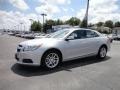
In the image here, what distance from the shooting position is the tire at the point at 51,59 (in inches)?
233

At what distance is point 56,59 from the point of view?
246 inches

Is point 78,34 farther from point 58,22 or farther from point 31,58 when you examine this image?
point 58,22

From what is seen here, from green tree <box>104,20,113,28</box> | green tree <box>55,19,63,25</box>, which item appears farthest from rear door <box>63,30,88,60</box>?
green tree <box>104,20,113,28</box>

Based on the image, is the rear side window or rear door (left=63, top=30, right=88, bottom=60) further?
the rear side window

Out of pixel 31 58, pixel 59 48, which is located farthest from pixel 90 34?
pixel 31 58

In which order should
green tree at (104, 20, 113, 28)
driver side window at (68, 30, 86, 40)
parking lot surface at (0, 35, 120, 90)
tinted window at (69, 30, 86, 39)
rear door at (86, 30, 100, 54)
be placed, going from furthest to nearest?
1. green tree at (104, 20, 113, 28)
2. rear door at (86, 30, 100, 54)
3. tinted window at (69, 30, 86, 39)
4. driver side window at (68, 30, 86, 40)
5. parking lot surface at (0, 35, 120, 90)

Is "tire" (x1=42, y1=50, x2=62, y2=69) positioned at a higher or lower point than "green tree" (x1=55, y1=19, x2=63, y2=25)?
lower

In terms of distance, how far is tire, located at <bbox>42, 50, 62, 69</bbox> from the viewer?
19.4 feet

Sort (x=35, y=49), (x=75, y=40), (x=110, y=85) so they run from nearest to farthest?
(x=110, y=85), (x=35, y=49), (x=75, y=40)

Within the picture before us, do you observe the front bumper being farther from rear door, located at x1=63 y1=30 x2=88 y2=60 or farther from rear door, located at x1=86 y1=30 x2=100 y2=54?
rear door, located at x1=86 y1=30 x2=100 y2=54

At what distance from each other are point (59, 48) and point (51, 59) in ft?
1.72

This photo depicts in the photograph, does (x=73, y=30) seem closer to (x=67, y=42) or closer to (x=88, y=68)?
(x=67, y=42)

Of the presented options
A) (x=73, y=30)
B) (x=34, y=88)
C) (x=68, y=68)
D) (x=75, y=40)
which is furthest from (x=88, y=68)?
(x=34, y=88)

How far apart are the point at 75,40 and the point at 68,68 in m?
1.24
